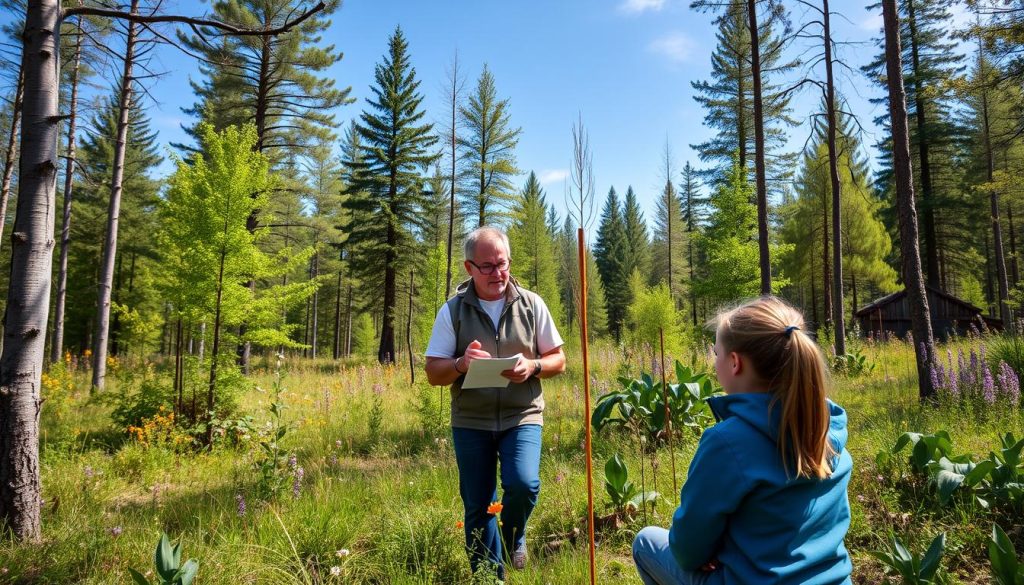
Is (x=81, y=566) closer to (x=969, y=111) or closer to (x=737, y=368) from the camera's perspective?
(x=737, y=368)

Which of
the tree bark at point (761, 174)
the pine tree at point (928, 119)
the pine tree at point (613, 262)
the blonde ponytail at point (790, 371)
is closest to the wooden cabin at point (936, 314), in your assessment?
the pine tree at point (928, 119)

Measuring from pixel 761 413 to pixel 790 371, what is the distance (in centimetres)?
15

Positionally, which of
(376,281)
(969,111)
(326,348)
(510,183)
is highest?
(969,111)

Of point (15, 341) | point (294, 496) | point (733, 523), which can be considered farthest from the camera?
point (294, 496)

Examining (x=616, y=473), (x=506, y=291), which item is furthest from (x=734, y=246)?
(x=506, y=291)

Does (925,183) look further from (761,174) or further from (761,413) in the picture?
(761,413)

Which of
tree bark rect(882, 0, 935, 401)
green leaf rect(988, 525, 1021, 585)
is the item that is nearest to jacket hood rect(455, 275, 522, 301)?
green leaf rect(988, 525, 1021, 585)

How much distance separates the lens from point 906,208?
20.7 ft

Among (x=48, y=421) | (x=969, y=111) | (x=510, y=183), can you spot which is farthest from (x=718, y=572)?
(x=969, y=111)

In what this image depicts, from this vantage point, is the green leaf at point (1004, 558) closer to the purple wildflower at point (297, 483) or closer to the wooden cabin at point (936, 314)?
the purple wildflower at point (297, 483)

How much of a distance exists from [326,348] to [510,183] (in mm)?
30600

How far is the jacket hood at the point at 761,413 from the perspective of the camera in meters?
1.34

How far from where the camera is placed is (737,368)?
1517 mm

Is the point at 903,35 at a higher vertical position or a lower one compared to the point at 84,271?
higher
